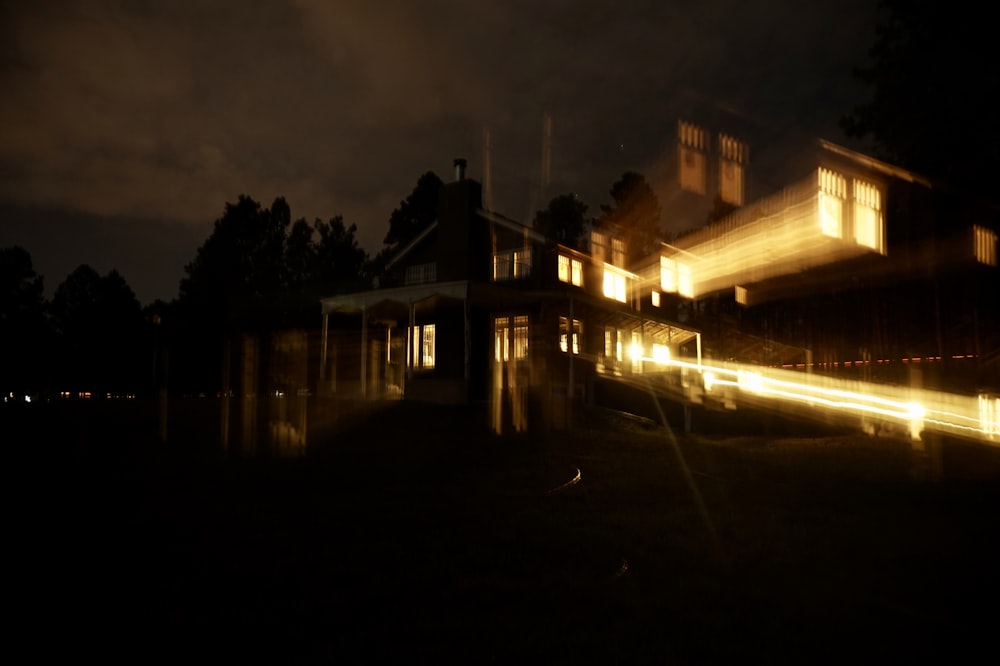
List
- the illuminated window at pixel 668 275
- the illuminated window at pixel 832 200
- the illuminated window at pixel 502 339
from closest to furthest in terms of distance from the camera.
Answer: the illuminated window at pixel 832 200 → the illuminated window at pixel 502 339 → the illuminated window at pixel 668 275

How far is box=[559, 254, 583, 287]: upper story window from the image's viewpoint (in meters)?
25.5

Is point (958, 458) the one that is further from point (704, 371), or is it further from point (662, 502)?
point (704, 371)

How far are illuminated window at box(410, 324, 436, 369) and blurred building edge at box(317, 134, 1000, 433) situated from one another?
0.05 metres

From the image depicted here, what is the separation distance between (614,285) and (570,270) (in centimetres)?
451

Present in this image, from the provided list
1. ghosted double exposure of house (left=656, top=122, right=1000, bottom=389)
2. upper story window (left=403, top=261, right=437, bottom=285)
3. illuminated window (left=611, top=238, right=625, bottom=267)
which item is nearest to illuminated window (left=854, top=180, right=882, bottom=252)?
ghosted double exposure of house (left=656, top=122, right=1000, bottom=389)

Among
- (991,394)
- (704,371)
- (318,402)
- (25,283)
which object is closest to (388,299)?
(318,402)

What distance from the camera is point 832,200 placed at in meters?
23.1

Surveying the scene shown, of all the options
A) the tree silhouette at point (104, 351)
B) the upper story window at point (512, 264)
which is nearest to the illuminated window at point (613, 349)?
the upper story window at point (512, 264)

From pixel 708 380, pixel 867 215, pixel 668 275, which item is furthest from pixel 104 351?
pixel 867 215

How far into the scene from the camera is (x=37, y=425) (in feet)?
44.9

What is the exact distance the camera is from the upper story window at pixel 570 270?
83.7ft

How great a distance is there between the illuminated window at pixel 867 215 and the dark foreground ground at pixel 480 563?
568 inches

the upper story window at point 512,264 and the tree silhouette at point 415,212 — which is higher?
the tree silhouette at point 415,212

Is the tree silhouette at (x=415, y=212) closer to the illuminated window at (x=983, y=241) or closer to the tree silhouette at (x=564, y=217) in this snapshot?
the tree silhouette at (x=564, y=217)
